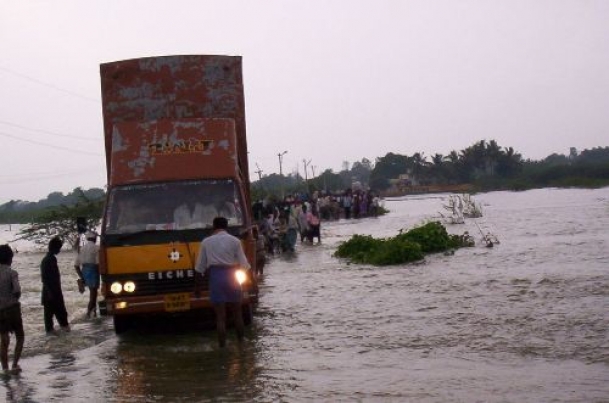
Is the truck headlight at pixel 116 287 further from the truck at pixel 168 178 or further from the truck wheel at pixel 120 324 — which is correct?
the truck wheel at pixel 120 324

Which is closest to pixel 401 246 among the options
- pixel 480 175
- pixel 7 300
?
pixel 7 300

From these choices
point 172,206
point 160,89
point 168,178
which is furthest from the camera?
point 160,89

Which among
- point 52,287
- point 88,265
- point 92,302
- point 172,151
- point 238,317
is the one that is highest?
point 172,151

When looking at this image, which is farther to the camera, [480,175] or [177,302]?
[480,175]

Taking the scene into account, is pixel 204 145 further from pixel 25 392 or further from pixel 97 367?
pixel 25 392

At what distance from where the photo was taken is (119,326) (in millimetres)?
12492

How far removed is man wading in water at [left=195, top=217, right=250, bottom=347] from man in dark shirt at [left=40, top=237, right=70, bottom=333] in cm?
350

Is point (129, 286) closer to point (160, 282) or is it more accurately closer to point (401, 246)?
point (160, 282)

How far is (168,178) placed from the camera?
11.8 meters

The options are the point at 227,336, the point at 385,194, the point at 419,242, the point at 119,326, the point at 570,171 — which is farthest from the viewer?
the point at 385,194

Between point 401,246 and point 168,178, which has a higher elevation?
point 168,178

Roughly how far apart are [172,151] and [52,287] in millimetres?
3028

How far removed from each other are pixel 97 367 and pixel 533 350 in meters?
5.10

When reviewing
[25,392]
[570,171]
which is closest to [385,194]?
[570,171]
